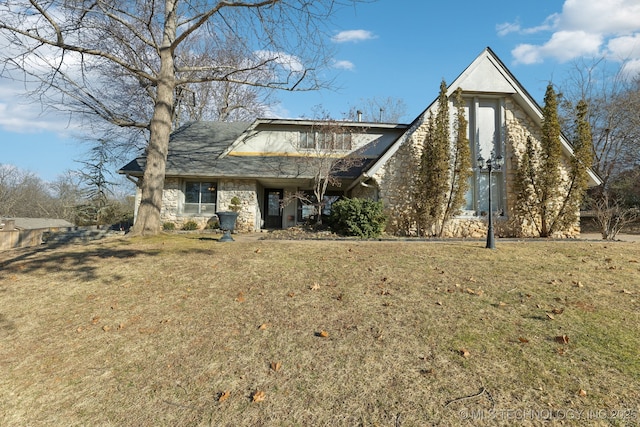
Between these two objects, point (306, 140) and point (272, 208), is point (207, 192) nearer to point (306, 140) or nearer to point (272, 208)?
point (272, 208)

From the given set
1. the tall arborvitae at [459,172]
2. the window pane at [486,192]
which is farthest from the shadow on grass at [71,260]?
the window pane at [486,192]

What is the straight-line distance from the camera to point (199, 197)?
16.1 meters

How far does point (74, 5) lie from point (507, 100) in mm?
14668

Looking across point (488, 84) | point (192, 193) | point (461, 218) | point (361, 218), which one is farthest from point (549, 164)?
point (192, 193)

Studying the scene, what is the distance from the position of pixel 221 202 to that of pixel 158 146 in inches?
246

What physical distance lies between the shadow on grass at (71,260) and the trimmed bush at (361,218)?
6.30m

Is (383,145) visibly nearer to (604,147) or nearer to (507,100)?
(507,100)

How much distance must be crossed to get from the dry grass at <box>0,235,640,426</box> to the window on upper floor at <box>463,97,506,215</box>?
269 inches

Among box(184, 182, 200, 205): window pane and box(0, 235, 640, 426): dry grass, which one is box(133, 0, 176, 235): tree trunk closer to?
box(0, 235, 640, 426): dry grass

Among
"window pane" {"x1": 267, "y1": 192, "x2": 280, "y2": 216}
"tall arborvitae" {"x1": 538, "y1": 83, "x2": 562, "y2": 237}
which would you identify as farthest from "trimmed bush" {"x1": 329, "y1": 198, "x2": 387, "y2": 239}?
"window pane" {"x1": 267, "y1": 192, "x2": 280, "y2": 216}

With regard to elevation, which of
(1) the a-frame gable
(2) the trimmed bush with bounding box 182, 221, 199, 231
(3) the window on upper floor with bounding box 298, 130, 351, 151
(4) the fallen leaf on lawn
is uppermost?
(1) the a-frame gable

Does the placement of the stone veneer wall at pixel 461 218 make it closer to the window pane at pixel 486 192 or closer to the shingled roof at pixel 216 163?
the window pane at pixel 486 192

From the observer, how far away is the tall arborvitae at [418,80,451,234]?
12.0 meters

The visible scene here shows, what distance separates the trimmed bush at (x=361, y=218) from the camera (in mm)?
11430
